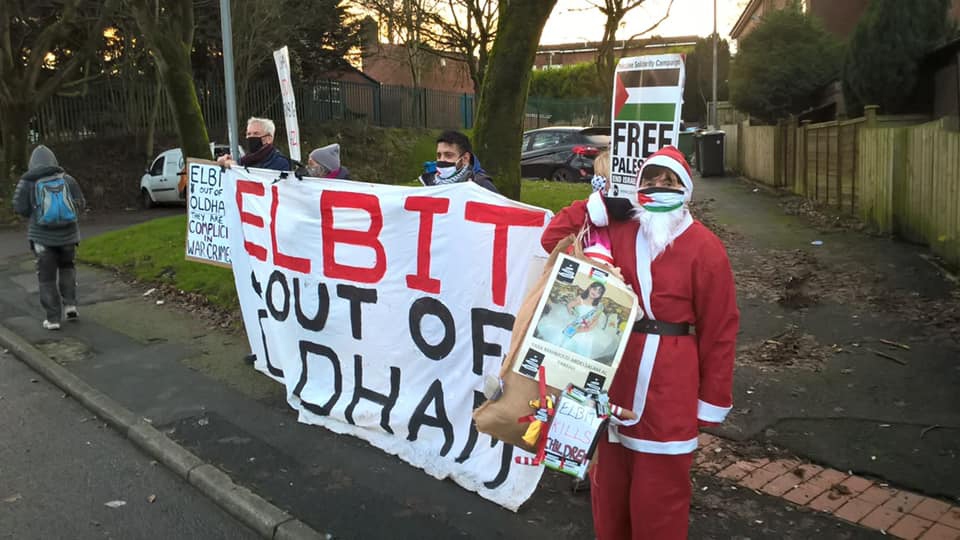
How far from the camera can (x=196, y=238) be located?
7.67m

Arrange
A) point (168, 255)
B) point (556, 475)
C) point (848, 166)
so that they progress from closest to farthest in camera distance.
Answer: point (556, 475)
point (168, 255)
point (848, 166)

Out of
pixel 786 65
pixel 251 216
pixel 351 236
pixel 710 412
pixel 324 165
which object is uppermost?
pixel 786 65

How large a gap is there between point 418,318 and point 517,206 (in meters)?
1.00

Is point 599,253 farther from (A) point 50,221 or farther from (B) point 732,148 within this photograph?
(B) point 732,148

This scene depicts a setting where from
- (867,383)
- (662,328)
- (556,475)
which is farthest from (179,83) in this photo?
(662,328)

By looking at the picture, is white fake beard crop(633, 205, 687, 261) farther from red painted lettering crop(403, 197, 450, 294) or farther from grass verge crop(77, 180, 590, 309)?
grass verge crop(77, 180, 590, 309)

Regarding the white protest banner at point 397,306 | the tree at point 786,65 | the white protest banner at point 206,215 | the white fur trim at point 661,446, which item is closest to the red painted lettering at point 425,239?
the white protest banner at point 397,306

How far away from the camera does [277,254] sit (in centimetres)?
567

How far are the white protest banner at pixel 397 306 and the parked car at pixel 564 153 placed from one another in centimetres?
1420

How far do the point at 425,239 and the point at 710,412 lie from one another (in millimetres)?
2164

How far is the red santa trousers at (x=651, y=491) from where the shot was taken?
2945 millimetres

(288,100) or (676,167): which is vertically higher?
(288,100)

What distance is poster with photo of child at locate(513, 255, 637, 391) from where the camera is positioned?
2816 millimetres

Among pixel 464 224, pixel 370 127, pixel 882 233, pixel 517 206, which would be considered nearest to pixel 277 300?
pixel 464 224
